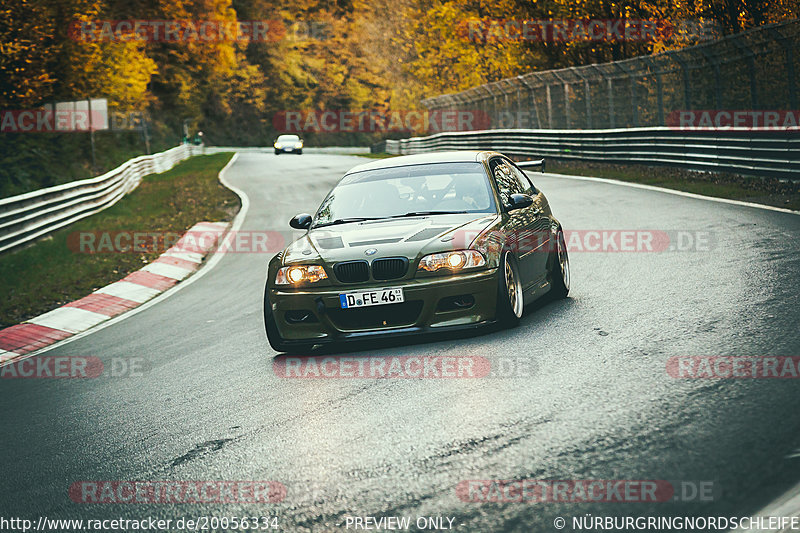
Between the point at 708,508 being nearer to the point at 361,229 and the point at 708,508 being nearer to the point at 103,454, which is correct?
the point at 103,454

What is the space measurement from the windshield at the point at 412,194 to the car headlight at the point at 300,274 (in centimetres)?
104

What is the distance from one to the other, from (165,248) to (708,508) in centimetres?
1466

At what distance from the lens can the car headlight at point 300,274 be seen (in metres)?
7.45

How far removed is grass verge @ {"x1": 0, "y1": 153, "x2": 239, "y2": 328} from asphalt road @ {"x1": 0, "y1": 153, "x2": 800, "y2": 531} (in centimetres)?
382

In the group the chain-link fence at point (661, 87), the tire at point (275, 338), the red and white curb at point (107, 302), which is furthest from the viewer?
the chain-link fence at point (661, 87)

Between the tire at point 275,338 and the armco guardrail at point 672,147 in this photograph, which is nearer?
the tire at point 275,338

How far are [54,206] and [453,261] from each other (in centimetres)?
1253

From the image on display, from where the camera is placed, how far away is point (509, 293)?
300 inches

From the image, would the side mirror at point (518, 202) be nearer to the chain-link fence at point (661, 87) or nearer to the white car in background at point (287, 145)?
the chain-link fence at point (661, 87)

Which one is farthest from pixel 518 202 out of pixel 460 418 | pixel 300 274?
pixel 460 418

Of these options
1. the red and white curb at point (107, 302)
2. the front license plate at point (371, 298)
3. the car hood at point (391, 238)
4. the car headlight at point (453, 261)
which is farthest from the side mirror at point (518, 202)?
the red and white curb at point (107, 302)

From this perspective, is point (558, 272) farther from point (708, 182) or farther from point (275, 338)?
point (708, 182)

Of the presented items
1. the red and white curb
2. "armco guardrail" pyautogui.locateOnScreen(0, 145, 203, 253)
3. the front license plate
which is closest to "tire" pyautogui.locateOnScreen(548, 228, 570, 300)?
the front license plate

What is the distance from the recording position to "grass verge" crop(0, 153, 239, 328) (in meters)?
13.5
